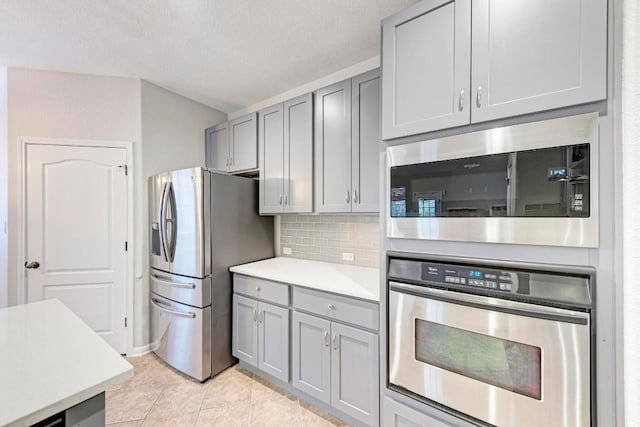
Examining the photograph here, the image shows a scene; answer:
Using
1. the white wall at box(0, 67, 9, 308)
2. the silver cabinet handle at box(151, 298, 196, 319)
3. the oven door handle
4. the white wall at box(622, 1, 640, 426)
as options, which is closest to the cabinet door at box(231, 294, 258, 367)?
the silver cabinet handle at box(151, 298, 196, 319)

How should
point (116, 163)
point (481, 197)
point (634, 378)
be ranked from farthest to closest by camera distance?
point (116, 163)
point (481, 197)
point (634, 378)

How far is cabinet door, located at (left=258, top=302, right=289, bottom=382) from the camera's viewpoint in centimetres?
222

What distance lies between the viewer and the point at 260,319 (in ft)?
7.81

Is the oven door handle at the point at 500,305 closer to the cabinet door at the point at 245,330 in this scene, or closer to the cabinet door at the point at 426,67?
the cabinet door at the point at 426,67

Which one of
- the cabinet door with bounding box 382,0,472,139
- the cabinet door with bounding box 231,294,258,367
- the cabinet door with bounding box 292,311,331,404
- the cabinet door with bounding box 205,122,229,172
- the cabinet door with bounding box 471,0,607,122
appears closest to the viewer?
the cabinet door with bounding box 471,0,607,122

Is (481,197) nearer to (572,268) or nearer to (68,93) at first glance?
(572,268)

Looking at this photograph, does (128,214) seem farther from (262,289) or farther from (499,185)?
(499,185)

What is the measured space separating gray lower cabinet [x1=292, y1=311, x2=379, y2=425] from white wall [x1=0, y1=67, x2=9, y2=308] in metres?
2.68

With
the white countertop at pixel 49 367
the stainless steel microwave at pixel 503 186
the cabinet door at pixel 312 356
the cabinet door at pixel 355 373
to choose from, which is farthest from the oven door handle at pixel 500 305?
the white countertop at pixel 49 367

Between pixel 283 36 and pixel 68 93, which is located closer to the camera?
pixel 283 36

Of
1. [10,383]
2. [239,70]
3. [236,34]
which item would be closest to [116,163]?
[239,70]

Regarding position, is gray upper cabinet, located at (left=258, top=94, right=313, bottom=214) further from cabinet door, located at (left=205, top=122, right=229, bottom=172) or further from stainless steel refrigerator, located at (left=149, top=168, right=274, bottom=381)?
cabinet door, located at (left=205, top=122, right=229, bottom=172)

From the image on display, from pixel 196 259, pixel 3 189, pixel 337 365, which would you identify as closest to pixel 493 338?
pixel 337 365

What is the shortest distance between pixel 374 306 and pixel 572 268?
3.22 feet
